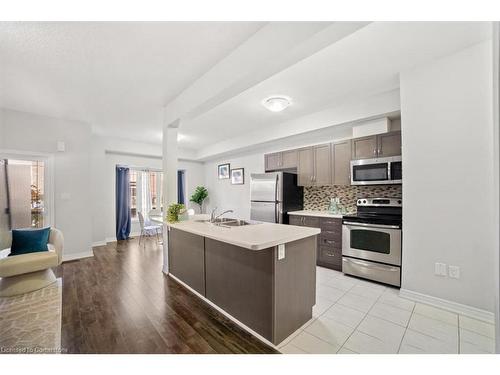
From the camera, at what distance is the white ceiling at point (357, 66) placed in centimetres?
183

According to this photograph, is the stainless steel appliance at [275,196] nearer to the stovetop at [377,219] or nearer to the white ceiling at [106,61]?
the stovetop at [377,219]

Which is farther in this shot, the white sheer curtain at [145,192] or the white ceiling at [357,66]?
the white sheer curtain at [145,192]

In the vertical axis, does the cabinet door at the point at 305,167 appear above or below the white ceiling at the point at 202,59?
below

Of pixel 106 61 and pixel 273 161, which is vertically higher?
pixel 106 61

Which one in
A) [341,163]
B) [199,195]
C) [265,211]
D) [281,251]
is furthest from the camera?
[199,195]

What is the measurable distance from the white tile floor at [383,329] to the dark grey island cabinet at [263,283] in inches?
6.6

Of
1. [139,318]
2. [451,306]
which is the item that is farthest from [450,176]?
[139,318]

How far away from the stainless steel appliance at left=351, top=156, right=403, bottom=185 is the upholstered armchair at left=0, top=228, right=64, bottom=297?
4.39m

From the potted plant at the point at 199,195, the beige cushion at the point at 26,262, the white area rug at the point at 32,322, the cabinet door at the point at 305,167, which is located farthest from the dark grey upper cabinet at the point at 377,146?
the potted plant at the point at 199,195

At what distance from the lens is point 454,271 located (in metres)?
2.09

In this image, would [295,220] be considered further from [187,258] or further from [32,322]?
[32,322]

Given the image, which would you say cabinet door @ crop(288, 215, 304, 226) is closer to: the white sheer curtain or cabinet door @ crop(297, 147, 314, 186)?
cabinet door @ crop(297, 147, 314, 186)

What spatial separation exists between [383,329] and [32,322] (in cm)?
321
